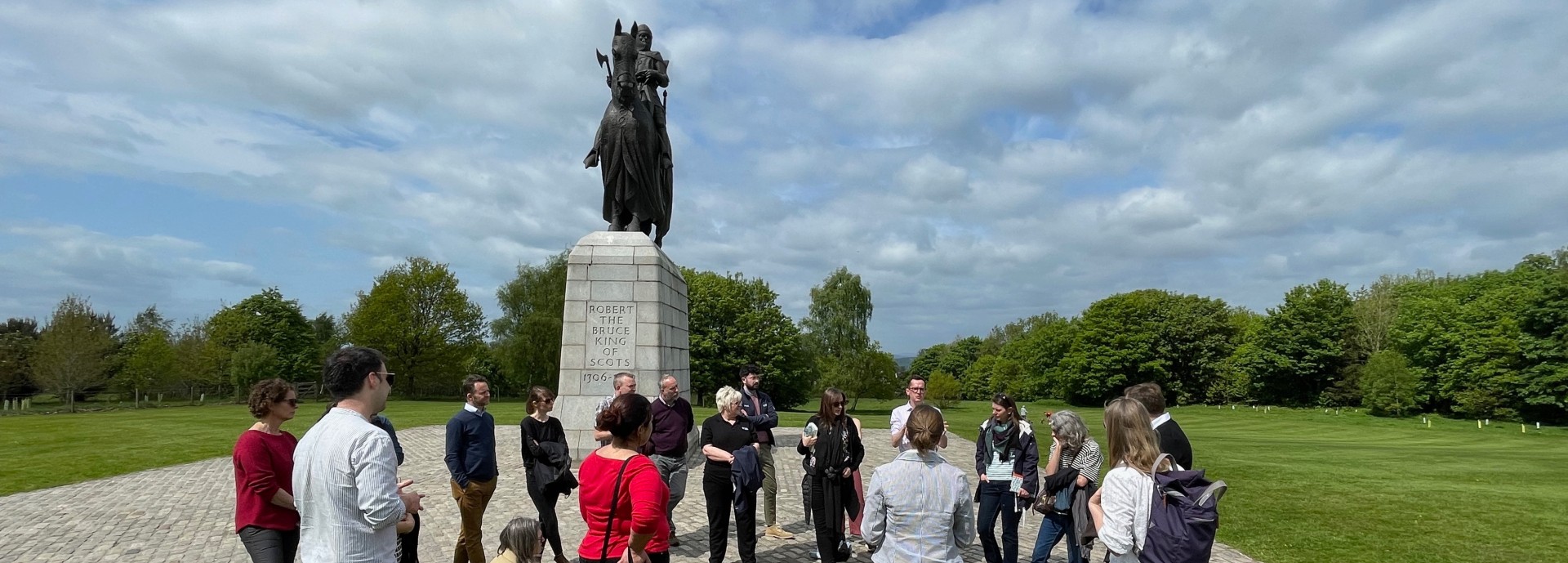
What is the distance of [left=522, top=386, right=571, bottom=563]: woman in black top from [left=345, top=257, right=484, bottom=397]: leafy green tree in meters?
47.4

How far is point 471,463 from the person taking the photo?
6.28 metres

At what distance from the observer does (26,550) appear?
798cm

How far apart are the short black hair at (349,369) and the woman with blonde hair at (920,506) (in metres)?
2.47

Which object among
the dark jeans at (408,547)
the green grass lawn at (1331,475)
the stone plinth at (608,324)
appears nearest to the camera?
the dark jeans at (408,547)

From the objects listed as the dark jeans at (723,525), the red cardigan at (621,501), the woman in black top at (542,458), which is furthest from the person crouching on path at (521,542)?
the dark jeans at (723,525)

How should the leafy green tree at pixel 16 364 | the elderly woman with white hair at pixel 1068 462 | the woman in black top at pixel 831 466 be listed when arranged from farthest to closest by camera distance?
the leafy green tree at pixel 16 364 → the woman in black top at pixel 831 466 → the elderly woman with white hair at pixel 1068 462

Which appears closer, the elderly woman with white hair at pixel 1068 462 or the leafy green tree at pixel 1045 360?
the elderly woman with white hair at pixel 1068 462

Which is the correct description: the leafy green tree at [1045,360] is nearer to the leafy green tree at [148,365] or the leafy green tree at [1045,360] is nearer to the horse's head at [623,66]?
the horse's head at [623,66]

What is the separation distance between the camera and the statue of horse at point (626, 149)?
1339 centimetres

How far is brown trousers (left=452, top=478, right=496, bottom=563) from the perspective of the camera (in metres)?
→ 6.22

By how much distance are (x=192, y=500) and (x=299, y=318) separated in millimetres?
52592

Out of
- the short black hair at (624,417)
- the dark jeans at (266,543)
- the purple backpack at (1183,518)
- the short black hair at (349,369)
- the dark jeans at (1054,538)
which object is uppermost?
the short black hair at (349,369)

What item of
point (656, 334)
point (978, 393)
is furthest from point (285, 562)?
point (978, 393)

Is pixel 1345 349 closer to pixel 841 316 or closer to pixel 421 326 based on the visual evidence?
pixel 841 316
